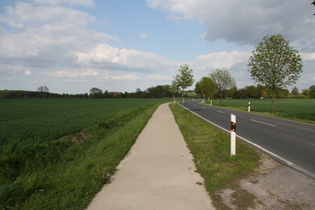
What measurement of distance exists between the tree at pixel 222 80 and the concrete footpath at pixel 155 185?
35981 mm

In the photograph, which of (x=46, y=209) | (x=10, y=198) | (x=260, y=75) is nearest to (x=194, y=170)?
(x=46, y=209)

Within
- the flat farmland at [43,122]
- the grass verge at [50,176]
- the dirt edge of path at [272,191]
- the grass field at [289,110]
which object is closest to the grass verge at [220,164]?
the dirt edge of path at [272,191]

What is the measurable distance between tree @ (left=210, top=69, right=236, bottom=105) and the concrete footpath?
36.0m

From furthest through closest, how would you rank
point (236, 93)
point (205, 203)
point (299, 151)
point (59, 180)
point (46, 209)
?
point (236, 93) < point (299, 151) < point (59, 180) < point (205, 203) < point (46, 209)

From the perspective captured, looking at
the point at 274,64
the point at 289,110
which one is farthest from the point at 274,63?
the point at 289,110

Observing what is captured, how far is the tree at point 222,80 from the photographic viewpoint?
130ft

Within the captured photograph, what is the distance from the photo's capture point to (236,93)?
12050 centimetres

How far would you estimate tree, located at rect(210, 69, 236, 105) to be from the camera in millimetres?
39656

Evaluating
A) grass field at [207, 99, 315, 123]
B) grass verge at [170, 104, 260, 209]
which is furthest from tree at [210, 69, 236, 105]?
grass verge at [170, 104, 260, 209]

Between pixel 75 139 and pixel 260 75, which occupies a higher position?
pixel 260 75

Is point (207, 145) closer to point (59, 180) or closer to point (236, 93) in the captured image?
point (59, 180)

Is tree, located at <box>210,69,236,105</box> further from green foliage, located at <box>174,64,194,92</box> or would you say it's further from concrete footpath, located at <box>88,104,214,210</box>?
concrete footpath, located at <box>88,104,214,210</box>

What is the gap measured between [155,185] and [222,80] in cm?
3848

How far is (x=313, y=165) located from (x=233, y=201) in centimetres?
297
